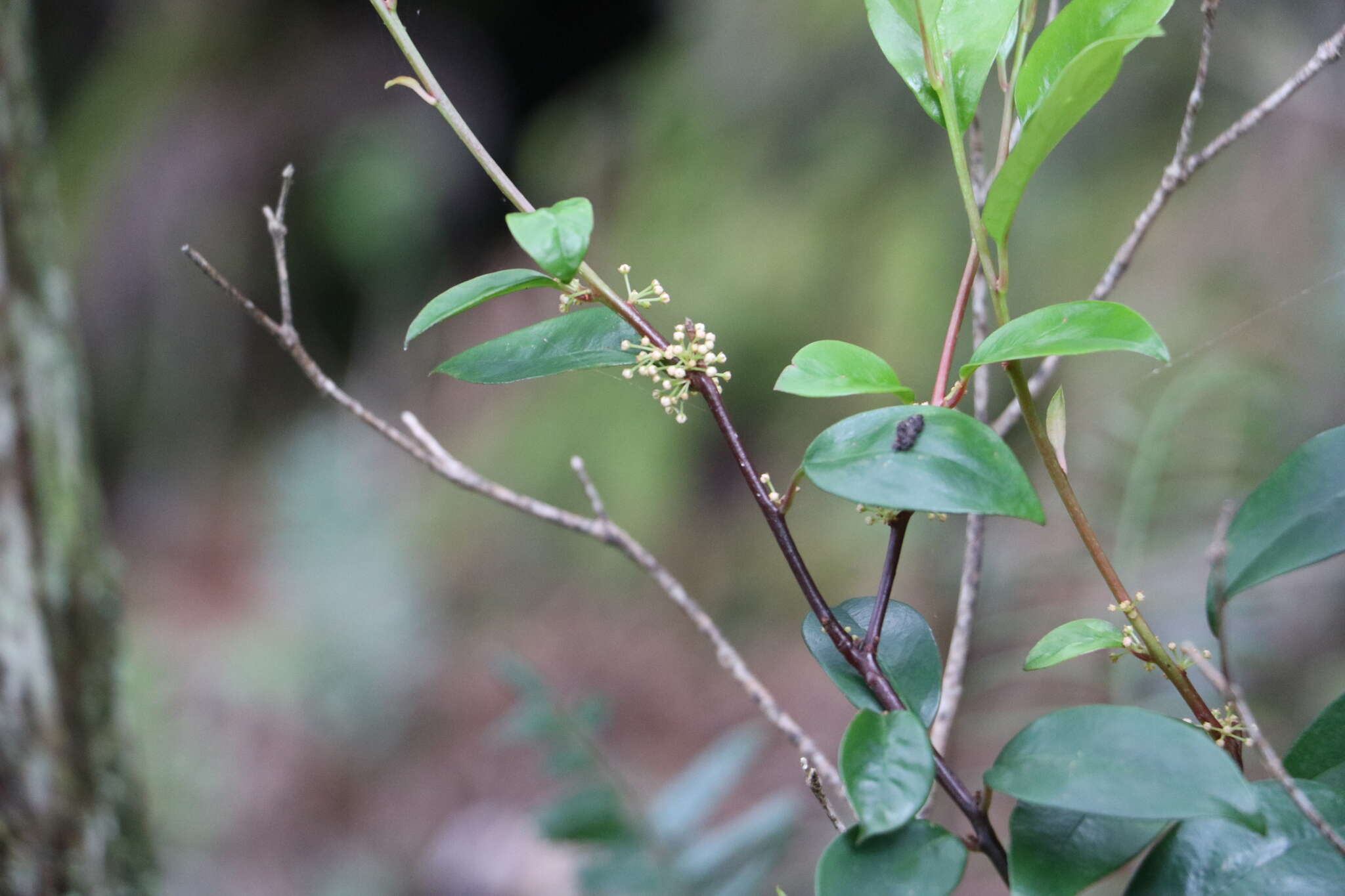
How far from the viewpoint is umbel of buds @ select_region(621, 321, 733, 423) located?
11.4 inches

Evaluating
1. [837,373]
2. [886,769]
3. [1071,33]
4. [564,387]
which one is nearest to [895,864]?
[886,769]

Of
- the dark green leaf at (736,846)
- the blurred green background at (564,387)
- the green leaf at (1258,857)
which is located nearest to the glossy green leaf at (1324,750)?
the green leaf at (1258,857)

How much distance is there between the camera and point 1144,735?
0.23 meters

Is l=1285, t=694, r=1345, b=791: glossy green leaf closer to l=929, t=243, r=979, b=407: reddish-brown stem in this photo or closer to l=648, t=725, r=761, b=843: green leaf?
l=929, t=243, r=979, b=407: reddish-brown stem

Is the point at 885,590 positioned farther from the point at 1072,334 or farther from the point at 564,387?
the point at 564,387

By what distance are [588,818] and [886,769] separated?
515mm

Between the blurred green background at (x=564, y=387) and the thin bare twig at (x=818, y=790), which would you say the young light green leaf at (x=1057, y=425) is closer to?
the thin bare twig at (x=818, y=790)

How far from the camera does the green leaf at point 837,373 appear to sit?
0.27 metres

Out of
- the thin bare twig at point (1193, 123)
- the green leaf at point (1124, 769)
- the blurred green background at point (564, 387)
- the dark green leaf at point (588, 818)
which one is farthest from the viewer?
the blurred green background at point (564, 387)

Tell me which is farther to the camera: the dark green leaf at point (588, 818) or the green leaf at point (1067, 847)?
A: the dark green leaf at point (588, 818)

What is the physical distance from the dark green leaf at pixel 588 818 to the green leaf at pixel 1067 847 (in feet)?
1.63

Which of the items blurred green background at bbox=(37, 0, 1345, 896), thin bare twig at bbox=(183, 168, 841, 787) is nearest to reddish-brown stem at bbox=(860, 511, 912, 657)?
thin bare twig at bbox=(183, 168, 841, 787)

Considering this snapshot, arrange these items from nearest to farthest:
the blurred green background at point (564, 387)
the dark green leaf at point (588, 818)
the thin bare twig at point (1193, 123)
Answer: the thin bare twig at point (1193, 123)
the dark green leaf at point (588, 818)
the blurred green background at point (564, 387)

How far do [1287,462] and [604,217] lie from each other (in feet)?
6.15
